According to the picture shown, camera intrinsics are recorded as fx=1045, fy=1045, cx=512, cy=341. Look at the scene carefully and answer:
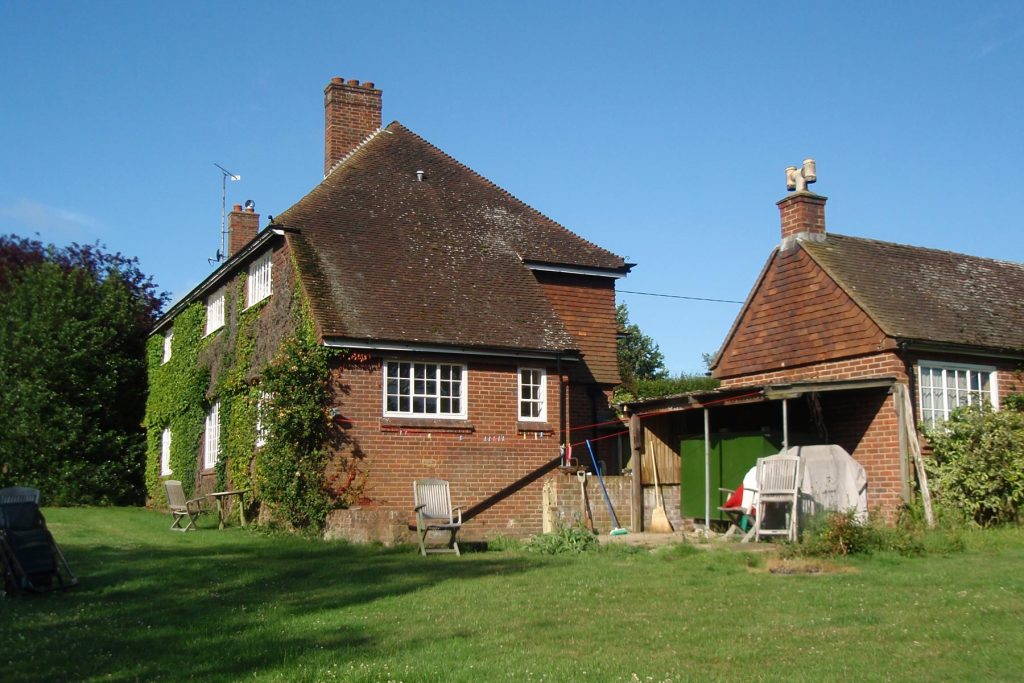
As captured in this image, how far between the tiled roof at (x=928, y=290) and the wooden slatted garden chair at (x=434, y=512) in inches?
310

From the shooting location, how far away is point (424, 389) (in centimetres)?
1984

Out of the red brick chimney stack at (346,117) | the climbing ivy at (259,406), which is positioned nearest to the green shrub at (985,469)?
the climbing ivy at (259,406)

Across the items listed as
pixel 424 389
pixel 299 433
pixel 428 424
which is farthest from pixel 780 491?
pixel 299 433

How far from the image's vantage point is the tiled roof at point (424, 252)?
779 inches

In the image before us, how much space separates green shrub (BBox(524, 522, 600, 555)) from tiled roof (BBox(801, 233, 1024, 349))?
6.34 metres

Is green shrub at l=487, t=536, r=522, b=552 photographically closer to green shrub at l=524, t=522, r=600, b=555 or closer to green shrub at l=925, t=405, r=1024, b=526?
green shrub at l=524, t=522, r=600, b=555

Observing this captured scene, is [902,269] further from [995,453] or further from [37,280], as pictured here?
[37,280]

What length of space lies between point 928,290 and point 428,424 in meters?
9.85

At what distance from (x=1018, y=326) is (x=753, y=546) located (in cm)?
869

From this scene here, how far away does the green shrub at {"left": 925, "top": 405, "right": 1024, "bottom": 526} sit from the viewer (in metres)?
16.5

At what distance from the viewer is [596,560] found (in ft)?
45.6

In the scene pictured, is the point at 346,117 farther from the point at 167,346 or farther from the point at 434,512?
the point at 434,512

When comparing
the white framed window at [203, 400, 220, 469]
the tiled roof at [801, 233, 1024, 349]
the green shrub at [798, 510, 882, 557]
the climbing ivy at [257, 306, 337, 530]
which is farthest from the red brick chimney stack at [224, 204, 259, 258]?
the green shrub at [798, 510, 882, 557]

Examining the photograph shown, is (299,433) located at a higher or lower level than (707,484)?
higher
